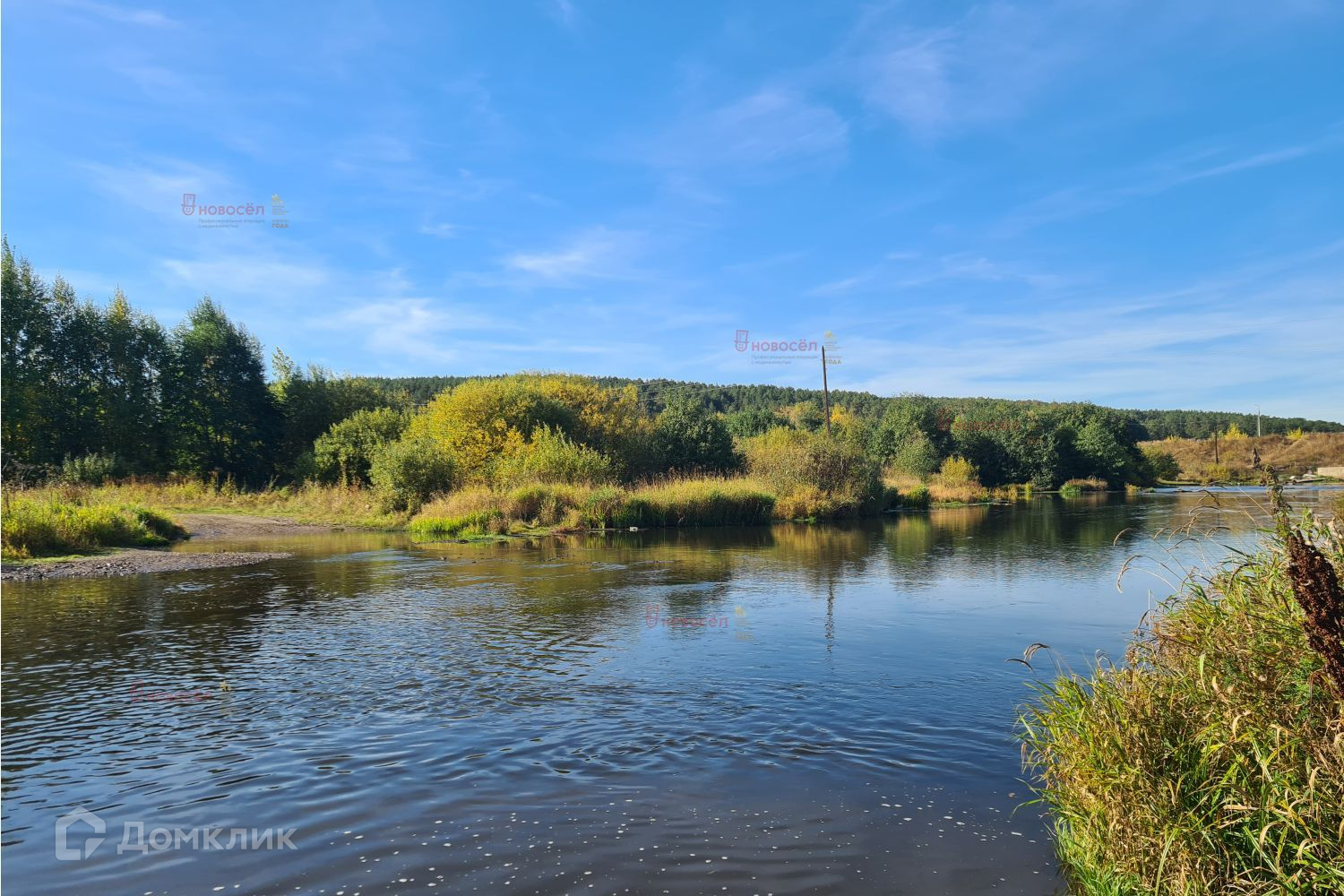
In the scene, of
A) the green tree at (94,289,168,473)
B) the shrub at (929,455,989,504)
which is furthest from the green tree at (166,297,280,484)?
the shrub at (929,455,989,504)

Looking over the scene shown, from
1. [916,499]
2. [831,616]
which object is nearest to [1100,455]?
[916,499]

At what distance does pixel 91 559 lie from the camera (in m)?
17.8

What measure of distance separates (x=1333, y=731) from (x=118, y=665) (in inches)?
430

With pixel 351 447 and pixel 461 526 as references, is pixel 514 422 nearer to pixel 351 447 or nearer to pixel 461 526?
pixel 351 447

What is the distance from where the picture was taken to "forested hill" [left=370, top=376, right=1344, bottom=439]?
112 meters

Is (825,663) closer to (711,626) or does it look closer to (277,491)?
(711,626)

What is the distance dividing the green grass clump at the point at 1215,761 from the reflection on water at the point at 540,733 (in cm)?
69

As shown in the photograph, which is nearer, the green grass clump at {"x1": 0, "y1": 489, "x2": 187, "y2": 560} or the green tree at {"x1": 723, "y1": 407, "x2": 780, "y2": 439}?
the green grass clump at {"x1": 0, "y1": 489, "x2": 187, "y2": 560}

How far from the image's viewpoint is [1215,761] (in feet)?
12.5

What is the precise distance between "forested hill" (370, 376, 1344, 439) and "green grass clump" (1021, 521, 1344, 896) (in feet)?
324

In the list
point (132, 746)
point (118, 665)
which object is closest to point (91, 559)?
point (118, 665)

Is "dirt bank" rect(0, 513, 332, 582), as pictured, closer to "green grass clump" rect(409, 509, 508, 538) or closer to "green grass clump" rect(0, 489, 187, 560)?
"green grass clump" rect(0, 489, 187, 560)

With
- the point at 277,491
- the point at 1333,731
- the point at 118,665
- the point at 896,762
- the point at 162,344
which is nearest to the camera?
the point at 1333,731

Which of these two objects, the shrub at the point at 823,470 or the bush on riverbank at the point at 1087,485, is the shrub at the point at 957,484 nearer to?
the bush on riverbank at the point at 1087,485
